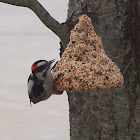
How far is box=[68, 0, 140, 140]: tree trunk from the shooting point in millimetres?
3494

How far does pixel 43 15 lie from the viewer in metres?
3.54

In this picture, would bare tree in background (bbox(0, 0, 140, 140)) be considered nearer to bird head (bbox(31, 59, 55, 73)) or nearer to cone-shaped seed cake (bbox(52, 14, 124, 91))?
bird head (bbox(31, 59, 55, 73))

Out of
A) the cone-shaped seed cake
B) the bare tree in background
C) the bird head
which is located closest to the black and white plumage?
the bird head

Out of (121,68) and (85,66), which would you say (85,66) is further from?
(121,68)

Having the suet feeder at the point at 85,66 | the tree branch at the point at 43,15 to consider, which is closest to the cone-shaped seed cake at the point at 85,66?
the suet feeder at the point at 85,66

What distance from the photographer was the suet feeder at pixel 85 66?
283 centimetres

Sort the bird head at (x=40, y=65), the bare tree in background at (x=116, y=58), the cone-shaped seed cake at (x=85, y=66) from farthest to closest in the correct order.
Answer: the bird head at (x=40, y=65) < the bare tree in background at (x=116, y=58) < the cone-shaped seed cake at (x=85, y=66)

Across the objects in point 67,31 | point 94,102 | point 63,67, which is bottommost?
point 94,102

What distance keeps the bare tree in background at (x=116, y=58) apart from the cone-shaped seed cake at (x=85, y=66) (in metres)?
0.48

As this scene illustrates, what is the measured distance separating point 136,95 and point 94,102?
339mm

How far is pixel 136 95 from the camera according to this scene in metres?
3.52

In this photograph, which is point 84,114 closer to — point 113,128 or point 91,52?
point 113,128

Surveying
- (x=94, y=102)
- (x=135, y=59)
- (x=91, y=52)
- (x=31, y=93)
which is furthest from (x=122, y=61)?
(x=31, y=93)

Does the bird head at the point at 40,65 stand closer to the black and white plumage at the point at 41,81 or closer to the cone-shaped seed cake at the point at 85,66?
the black and white plumage at the point at 41,81
